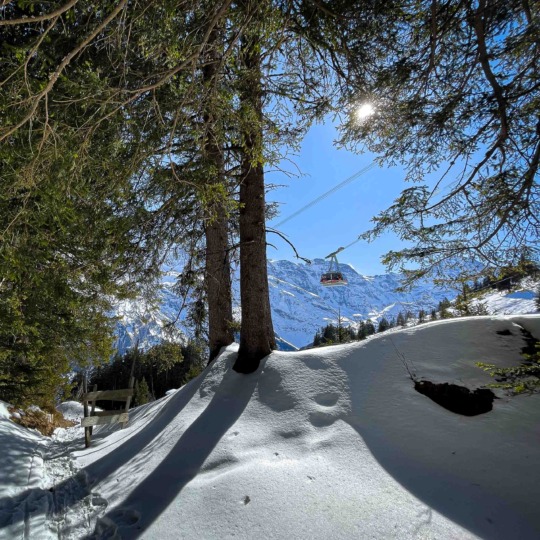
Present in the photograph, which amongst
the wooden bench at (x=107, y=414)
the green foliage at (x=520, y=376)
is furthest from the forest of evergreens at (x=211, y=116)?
the wooden bench at (x=107, y=414)

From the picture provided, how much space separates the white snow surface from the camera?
2.43 m

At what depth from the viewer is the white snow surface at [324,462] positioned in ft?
7.97

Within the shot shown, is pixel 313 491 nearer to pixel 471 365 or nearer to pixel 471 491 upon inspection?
pixel 471 491

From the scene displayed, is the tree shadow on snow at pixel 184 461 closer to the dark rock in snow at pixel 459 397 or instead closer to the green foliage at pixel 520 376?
the dark rock in snow at pixel 459 397

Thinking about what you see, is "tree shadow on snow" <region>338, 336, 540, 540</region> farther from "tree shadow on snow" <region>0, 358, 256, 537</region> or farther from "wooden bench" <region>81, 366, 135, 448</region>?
"wooden bench" <region>81, 366, 135, 448</region>

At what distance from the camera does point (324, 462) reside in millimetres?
3006

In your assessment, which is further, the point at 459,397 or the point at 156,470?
the point at 156,470

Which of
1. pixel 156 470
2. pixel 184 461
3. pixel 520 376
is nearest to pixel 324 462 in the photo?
pixel 184 461

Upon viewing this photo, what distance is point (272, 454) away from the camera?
3309 mm

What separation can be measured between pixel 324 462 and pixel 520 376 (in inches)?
86.7

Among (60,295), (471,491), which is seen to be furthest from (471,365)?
(60,295)

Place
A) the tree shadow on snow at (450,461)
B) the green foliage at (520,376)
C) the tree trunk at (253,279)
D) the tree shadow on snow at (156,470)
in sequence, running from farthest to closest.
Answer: the tree trunk at (253,279) < the tree shadow on snow at (156,470) < the green foliage at (520,376) < the tree shadow on snow at (450,461)

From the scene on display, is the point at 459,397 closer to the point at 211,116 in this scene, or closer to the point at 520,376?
the point at 520,376

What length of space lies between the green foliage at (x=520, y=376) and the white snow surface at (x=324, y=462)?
0.20 metres
